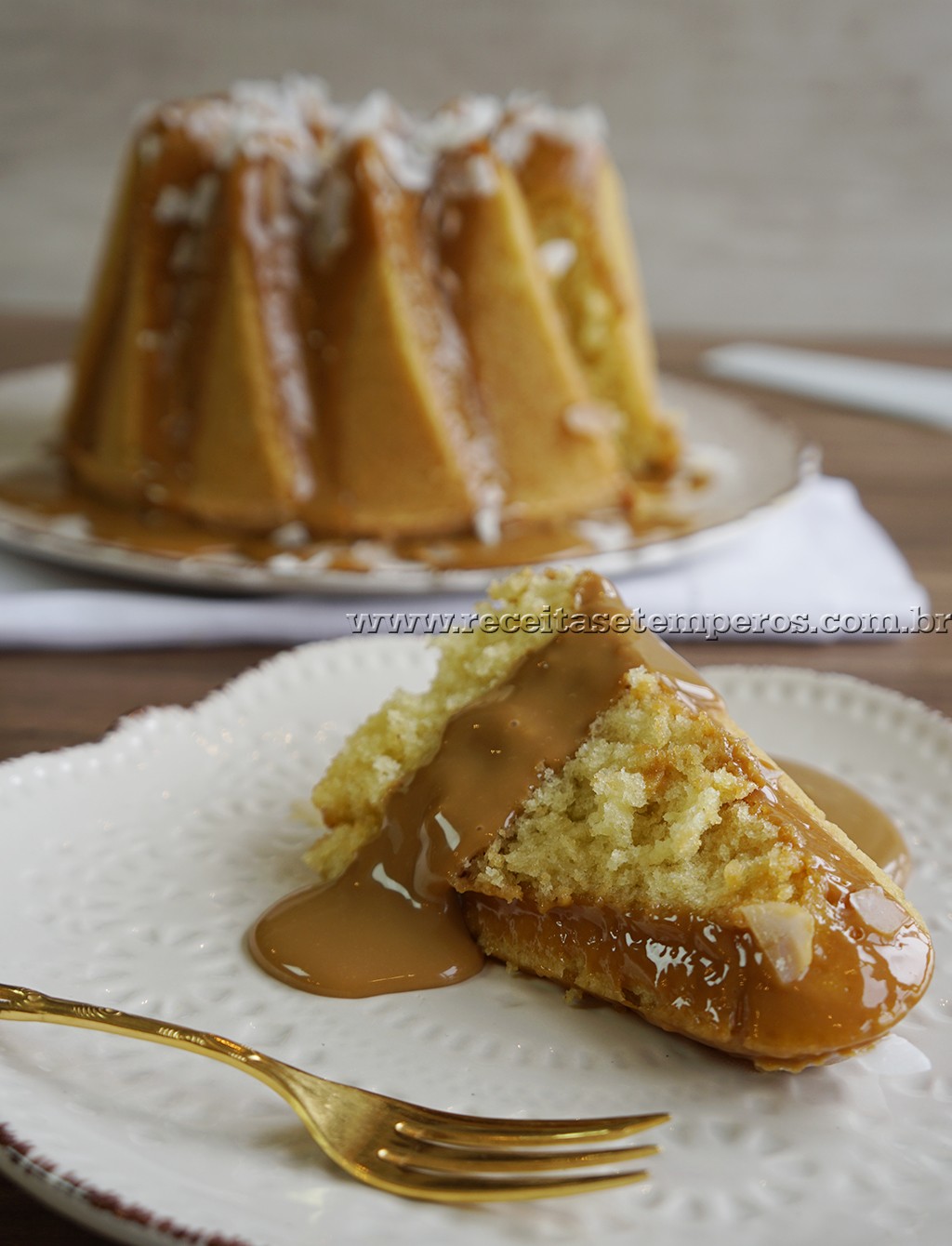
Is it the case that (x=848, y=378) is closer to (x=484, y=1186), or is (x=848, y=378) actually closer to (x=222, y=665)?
(x=222, y=665)

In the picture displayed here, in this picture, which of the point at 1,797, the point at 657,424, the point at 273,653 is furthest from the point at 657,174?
the point at 1,797

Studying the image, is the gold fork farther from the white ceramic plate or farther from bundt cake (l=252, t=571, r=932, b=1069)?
the white ceramic plate

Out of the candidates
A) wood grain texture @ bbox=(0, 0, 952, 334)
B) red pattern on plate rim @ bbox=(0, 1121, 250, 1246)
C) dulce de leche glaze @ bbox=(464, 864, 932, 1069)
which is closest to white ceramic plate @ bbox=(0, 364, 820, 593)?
dulce de leche glaze @ bbox=(464, 864, 932, 1069)

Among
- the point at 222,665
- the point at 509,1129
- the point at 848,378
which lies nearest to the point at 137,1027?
the point at 509,1129

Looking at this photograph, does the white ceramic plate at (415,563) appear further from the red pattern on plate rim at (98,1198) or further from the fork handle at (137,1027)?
the red pattern on plate rim at (98,1198)

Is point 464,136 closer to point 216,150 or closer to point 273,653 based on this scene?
point 216,150

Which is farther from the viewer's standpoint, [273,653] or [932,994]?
[273,653]

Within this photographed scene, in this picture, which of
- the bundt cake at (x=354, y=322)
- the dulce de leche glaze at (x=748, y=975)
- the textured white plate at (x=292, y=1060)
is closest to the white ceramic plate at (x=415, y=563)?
the bundt cake at (x=354, y=322)
